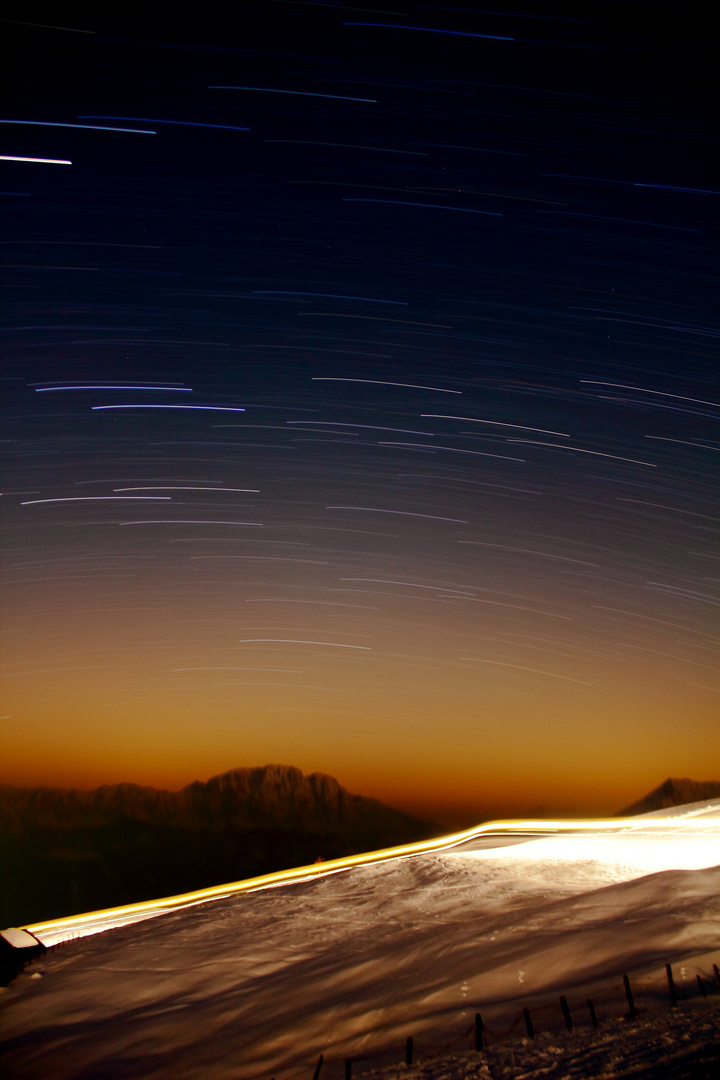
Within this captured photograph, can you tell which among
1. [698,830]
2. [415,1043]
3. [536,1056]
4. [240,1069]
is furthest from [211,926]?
[698,830]

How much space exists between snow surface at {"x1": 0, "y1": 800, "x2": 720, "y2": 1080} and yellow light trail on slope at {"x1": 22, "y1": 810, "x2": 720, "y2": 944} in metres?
1.80

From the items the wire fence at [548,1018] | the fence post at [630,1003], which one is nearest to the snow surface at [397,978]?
the wire fence at [548,1018]

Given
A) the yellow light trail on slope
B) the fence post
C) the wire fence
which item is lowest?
the yellow light trail on slope

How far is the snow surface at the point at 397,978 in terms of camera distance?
1235 cm

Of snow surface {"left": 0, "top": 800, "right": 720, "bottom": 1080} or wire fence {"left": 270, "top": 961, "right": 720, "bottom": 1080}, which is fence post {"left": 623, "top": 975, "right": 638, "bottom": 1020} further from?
snow surface {"left": 0, "top": 800, "right": 720, "bottom": 1080}

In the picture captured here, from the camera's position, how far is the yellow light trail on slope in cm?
2835

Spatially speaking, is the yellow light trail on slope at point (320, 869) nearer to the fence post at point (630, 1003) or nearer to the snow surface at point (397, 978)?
the snow surface at point (397, 978)

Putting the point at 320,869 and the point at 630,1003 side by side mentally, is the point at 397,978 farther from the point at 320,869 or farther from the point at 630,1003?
the point at 320,869

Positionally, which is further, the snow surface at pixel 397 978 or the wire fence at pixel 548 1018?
the snow surface at pixel 397 978

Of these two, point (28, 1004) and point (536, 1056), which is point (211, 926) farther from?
point (536, 1056)

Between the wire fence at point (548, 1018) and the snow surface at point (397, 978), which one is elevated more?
the wire fence at point (548, 1018)

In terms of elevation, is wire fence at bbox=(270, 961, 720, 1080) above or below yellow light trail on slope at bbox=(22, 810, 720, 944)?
above

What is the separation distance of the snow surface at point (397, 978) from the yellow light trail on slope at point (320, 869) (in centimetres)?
180

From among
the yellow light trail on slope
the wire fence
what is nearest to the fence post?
the wire fence
